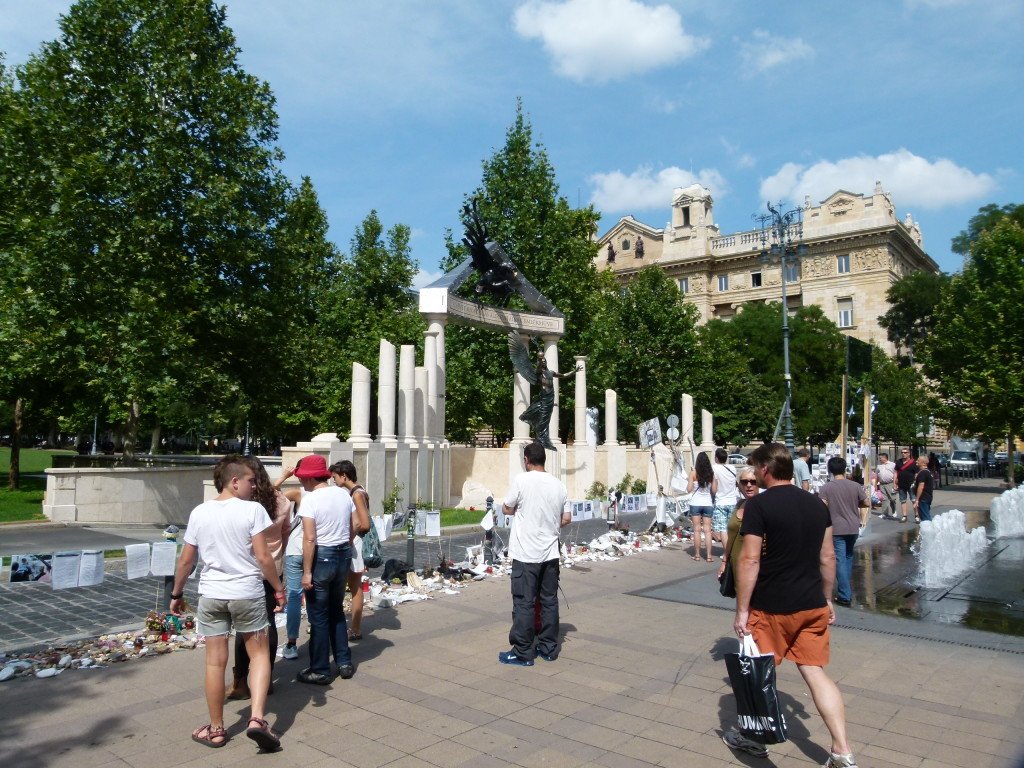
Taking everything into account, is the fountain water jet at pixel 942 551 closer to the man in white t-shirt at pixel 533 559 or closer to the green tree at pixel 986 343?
the man in white t-shirt at pixel 533 559

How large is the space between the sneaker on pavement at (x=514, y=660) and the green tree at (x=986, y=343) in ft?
113

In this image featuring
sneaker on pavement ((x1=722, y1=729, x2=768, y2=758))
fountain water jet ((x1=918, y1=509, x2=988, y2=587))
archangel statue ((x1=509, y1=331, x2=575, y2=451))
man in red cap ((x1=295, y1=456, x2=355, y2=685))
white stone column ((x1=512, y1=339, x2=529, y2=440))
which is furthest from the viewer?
white stone column ((x1=512, y1=339, x2=529, y2=440))

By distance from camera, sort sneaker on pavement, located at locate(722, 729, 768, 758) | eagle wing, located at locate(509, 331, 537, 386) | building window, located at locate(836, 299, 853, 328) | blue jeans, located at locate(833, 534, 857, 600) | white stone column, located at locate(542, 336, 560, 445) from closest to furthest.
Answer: sneaker on pavement, located at locate(722, 729, 768, 758) → blue jeans, located at locate(833, 534, 857, 600) → eagle wing, located at locate(509, 331, 537, 386) → white stone column, located at locate(542, 336, 560, 445) → building window, located at locate(836, 299, 853, 328)

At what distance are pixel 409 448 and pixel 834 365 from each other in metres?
43.9

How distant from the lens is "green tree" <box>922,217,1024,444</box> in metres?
34.4

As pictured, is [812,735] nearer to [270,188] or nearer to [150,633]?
[150,633]

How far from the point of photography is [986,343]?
3575 centimetres

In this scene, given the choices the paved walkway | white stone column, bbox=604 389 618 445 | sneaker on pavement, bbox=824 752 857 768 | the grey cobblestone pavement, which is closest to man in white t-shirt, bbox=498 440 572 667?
the paved walkway

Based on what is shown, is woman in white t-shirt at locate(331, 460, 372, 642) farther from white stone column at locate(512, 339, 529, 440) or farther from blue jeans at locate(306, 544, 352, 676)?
white stone column at locate(512, 339, 529, 440)

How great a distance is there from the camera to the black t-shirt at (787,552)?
456 centimetres

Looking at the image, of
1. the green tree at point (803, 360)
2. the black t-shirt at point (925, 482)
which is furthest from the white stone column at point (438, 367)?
the green tree at point (803, 360)

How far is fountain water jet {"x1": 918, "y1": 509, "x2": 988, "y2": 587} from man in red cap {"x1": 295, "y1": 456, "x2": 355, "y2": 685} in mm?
8835

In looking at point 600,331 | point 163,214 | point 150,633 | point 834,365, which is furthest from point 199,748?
point 834,365

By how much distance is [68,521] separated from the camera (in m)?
15.9
